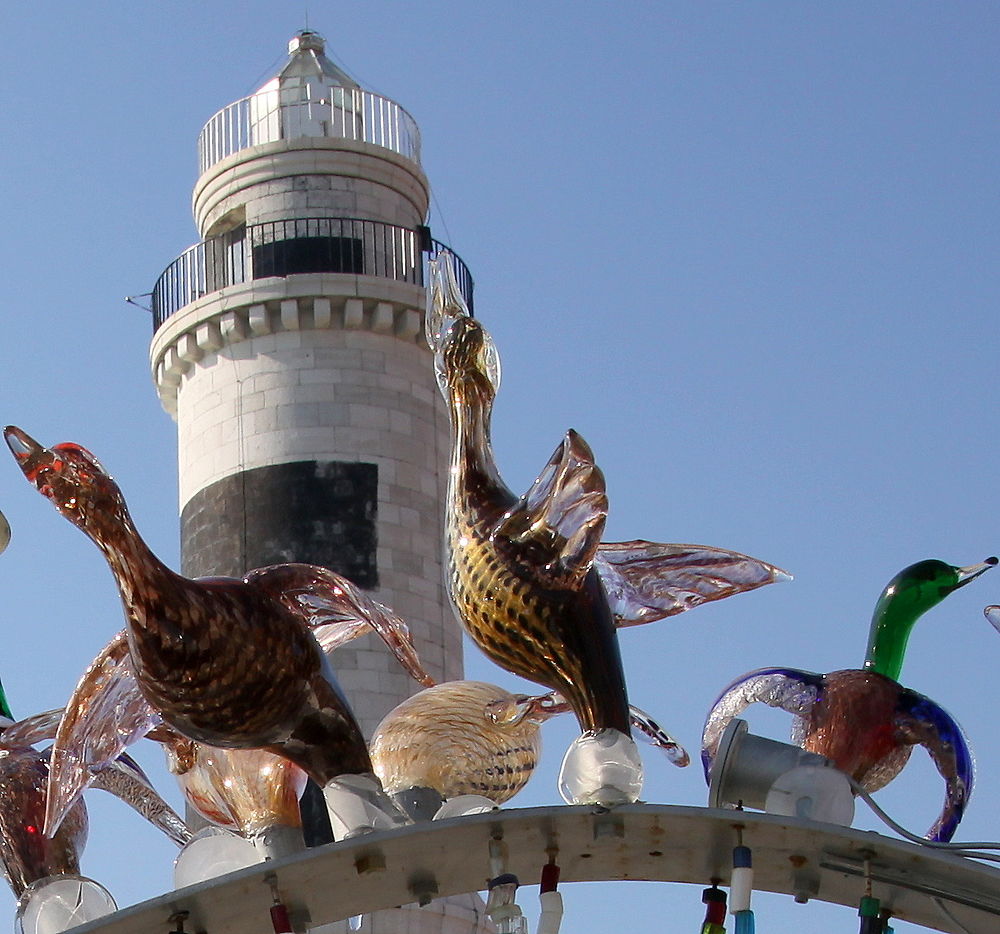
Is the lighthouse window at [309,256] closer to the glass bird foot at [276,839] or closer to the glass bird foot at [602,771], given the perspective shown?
the glass bird foot at [276,839]

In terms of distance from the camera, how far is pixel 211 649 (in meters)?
7.84

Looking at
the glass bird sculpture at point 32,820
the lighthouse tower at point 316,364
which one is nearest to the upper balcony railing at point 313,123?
the lighthouse tower at point 316,364

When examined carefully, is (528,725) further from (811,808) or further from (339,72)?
(339,72)

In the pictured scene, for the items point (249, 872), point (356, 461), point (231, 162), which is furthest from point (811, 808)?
point (231, 162)

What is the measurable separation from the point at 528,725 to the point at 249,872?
69.8 inches

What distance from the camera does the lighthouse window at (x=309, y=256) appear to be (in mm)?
22312

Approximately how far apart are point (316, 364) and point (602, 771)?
48.9ft

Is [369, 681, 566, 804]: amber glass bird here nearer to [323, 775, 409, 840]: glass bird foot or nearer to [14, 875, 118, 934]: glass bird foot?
[323, 775, 409, 840]: glass bird foot

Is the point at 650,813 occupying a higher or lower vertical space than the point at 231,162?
lower

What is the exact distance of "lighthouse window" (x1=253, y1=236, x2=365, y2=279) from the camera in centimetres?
2231

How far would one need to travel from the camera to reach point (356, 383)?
2195cm

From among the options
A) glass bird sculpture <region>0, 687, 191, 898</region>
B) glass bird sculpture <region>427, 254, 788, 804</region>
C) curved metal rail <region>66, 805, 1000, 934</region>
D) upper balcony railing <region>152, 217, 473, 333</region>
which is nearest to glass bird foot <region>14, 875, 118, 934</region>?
glass bird sculpture <region>0, 687, 191, 898</region>

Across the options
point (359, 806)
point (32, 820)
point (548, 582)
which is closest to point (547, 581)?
point (548, 582)

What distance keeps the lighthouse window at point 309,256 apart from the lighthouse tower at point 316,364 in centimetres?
2
